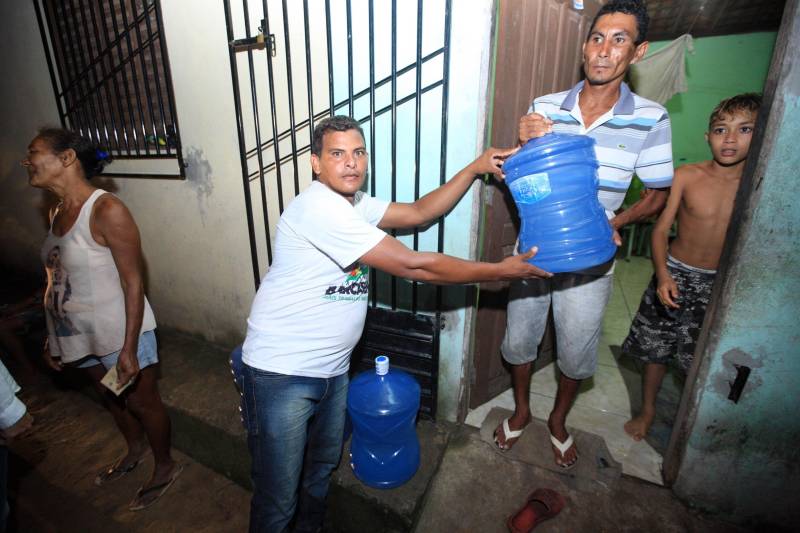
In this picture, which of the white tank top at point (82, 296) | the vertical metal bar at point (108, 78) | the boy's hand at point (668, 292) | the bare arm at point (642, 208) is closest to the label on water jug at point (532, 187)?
the bare arm at point (642, 208)

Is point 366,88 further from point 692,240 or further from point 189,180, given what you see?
point 692,240

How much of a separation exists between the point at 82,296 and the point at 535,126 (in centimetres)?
281

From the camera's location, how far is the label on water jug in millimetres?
1514

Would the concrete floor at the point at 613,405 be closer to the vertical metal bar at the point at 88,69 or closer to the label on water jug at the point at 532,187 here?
the label on water jug at the point at 532,187

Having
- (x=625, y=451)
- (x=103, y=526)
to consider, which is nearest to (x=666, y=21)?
(x=625, y=451)

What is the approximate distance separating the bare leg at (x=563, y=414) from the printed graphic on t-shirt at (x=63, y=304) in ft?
9.95

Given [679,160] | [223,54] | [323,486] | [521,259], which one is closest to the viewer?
[521,259]

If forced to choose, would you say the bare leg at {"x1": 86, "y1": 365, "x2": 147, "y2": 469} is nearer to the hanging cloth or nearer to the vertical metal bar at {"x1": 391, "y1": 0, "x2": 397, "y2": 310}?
the vertical metal bar at {"x1": 391, "y1": 0, "x2": 397, "y2": 310}

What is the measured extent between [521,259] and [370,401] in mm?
1284

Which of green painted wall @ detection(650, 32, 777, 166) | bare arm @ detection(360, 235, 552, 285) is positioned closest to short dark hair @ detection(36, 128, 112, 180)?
bare arm @ detection(360, 235, 552, 285)

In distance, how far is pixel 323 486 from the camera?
7.06 feet

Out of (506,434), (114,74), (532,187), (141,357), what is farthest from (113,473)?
(532,187)

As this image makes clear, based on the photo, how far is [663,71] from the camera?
5996 millimetres

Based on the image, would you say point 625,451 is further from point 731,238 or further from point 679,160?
point 679,160
